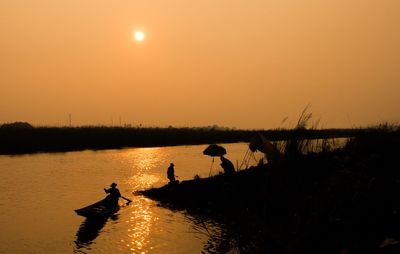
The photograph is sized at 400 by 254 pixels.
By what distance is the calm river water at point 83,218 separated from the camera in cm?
1612

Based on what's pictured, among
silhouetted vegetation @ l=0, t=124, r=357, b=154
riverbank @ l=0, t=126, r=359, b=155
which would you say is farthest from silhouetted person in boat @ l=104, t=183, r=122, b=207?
silhouetted vegetation @ l=0, t=124, r=357, b=154

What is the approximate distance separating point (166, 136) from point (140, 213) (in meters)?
50.2

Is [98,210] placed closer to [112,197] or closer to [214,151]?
[112,197]

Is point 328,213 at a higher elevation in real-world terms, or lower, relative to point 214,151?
lower

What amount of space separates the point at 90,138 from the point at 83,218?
40.0m

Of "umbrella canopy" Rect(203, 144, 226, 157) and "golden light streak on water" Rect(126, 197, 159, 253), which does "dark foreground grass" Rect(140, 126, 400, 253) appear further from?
"umbrella canopy" Rect(203, 144, 226, 157)

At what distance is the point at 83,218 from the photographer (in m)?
20.1

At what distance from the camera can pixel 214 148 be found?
19.5 metres

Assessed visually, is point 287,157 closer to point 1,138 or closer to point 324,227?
point 324,227

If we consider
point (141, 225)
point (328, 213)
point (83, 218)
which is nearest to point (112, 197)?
point (83, 218)

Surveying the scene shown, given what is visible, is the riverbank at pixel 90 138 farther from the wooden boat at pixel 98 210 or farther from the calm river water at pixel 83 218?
the wooden boat at pixel 98 210

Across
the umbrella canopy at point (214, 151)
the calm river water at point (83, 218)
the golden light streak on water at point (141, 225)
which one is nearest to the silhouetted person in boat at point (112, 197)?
the calm river water at point (83, 218)

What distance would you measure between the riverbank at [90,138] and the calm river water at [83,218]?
35.7 ft

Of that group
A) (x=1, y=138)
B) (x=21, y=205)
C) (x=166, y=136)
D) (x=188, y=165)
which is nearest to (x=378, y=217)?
(x=21, y=205)
